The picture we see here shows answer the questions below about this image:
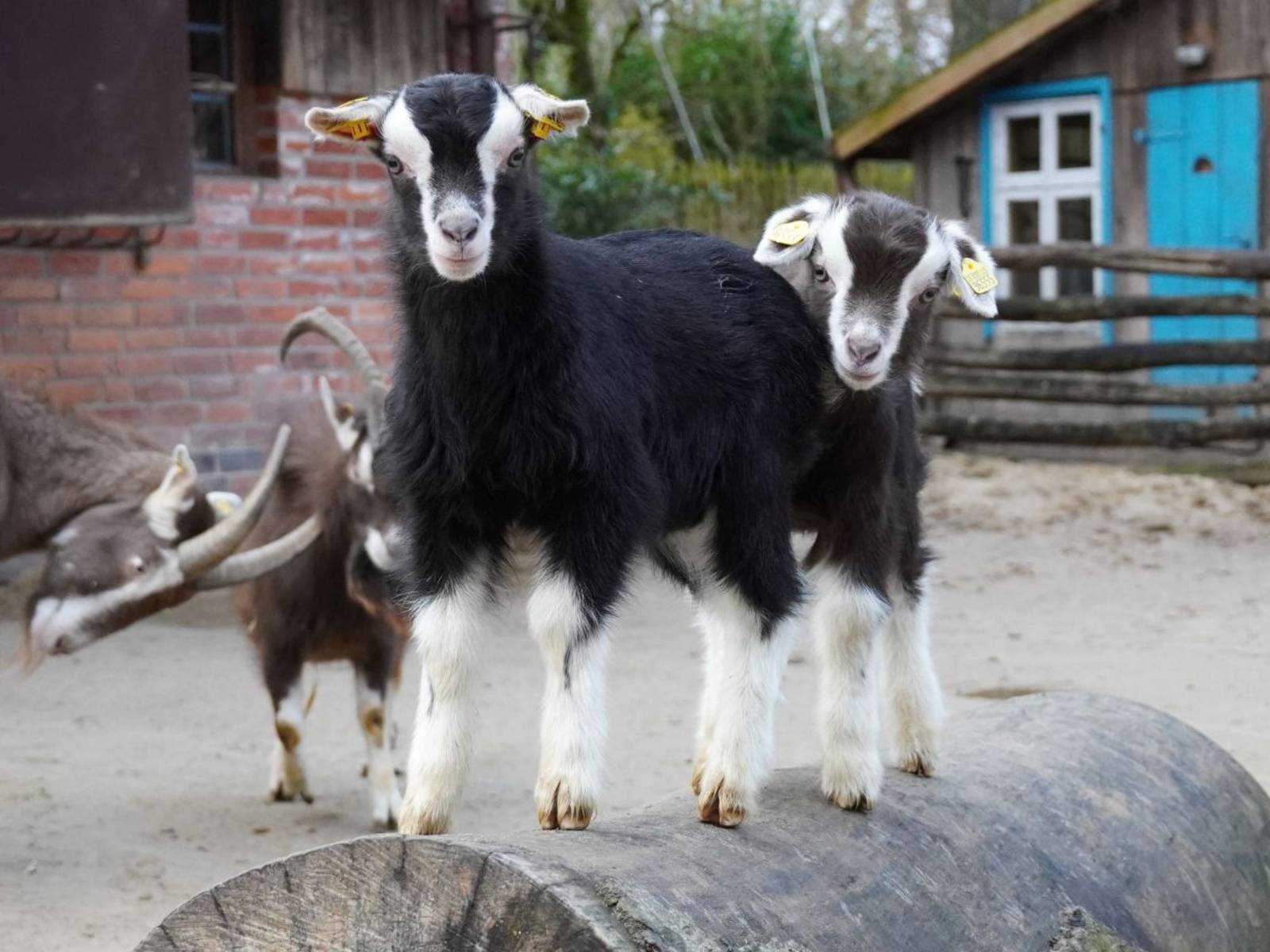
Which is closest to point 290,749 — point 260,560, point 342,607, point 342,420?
point 342,607

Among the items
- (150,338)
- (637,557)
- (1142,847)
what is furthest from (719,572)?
(150,338)

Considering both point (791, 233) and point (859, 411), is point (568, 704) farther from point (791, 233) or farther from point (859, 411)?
point (791, 233)

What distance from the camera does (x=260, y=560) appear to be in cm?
678

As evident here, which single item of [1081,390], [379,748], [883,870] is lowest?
[379,748]

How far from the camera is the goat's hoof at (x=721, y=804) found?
3334mm

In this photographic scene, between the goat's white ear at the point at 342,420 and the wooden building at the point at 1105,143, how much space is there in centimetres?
862

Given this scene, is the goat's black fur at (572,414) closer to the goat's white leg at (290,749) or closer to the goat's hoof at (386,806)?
the goat's hoof at (386,806)

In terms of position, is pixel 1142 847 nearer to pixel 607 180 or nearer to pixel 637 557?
pixel 637 557

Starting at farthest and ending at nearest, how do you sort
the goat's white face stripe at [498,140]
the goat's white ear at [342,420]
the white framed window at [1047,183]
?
the white framed window at [1047,183], the goat's white ear at [342,420], the goat's white face stripe at [498,140]

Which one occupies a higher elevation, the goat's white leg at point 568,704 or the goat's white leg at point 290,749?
the goat's white leg at point 568,704

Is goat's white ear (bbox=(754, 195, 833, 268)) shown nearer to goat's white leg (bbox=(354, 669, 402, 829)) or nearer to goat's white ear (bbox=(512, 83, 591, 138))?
goat's white ear (bbox=(512, 83, 591, 138))

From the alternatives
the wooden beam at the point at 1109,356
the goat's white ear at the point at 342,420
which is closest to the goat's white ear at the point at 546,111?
the goat's white ear at the point at 342,420

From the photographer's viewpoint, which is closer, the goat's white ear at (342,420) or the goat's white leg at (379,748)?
the goat's white leg at (379,748)

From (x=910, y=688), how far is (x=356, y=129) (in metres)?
1.73
